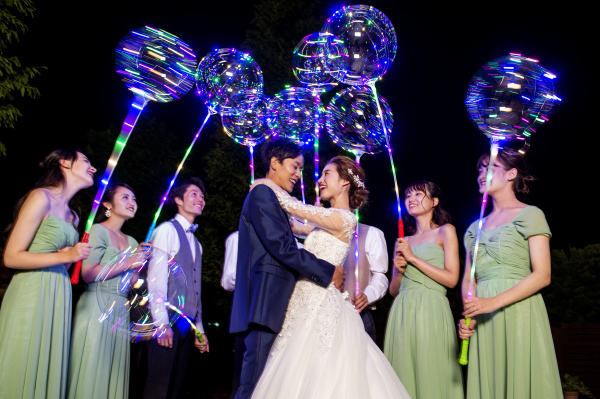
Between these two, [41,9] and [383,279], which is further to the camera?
[41,9]

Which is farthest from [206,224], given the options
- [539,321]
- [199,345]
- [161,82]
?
[539,321]

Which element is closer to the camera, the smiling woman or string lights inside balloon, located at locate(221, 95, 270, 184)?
the smiling woman

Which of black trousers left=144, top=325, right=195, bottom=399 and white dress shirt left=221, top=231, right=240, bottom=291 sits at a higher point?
white dress shirt left=221, top=231, right=240, bottom=291

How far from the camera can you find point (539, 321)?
128 inches

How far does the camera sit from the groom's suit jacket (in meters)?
3.10

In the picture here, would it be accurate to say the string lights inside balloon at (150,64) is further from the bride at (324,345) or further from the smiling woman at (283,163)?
A: the bride at (324,345)

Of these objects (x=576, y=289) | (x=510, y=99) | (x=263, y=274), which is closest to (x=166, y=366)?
(x=263, y=274)

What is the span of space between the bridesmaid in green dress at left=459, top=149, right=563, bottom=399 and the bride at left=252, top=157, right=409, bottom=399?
0.66m

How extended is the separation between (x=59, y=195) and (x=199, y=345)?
1589 millimetres

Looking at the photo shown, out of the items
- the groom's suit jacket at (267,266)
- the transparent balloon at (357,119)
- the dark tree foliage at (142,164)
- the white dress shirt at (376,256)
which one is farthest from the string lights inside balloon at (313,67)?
the dark tree foliage at (142,164)

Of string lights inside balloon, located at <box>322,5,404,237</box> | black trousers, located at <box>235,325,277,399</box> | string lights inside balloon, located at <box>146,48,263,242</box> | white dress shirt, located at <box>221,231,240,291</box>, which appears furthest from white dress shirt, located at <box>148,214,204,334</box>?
string lights inside balloon, located at <box>322,5,404,237</box>

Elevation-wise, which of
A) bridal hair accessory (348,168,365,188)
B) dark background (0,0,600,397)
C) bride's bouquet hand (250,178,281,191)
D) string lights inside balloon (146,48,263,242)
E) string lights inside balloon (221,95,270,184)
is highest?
dark background (0,0,600,397)

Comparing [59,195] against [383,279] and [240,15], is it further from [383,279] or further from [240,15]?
[240,15]

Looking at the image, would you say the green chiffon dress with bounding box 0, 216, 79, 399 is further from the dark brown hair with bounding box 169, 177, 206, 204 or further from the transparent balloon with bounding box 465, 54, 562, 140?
the transparent balloon with bounding box 465, 54, 562, 140
